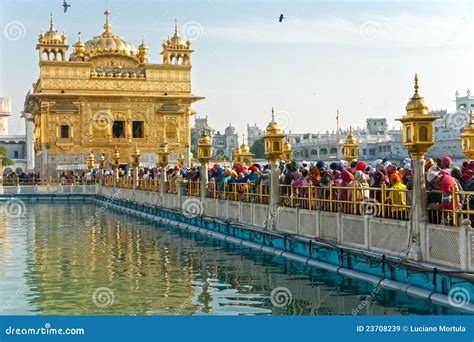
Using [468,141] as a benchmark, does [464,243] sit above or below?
below

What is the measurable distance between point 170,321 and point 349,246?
12.7 ft

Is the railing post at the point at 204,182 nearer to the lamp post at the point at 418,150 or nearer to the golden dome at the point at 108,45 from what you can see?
the lamp post at the point at 418,150

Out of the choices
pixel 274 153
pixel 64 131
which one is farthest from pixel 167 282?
pixel 64 131

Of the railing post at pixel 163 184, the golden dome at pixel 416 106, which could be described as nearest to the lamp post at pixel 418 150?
the golden dome at pixel 416 106

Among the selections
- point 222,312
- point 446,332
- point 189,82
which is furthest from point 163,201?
point 189,82

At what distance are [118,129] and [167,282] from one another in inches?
1625

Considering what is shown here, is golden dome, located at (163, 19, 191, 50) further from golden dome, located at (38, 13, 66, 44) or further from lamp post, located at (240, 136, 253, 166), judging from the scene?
lamp post, located at (240, 136, 253, 166)

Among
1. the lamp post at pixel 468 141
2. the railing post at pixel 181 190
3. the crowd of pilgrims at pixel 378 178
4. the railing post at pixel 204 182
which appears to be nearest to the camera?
the crowd of pilgrims at pixel 378 178

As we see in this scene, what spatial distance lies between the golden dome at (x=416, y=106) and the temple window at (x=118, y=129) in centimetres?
4373

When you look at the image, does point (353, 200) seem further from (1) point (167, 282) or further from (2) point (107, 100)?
(2) point (107, 100)

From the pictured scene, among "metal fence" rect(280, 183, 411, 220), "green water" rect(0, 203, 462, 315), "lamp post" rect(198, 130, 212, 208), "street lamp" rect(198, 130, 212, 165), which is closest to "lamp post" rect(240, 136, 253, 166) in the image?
"street lamp" rect(198, 130, 212, 165)

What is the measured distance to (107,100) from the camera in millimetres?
51125

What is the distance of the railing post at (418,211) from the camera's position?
9.49 metres

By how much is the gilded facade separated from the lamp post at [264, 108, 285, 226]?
36706 mm
